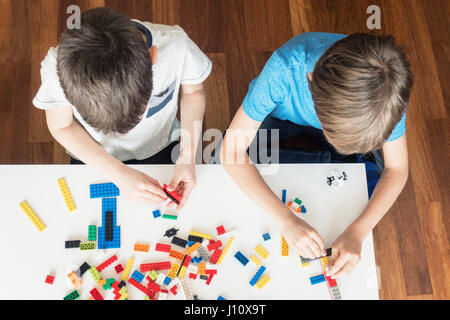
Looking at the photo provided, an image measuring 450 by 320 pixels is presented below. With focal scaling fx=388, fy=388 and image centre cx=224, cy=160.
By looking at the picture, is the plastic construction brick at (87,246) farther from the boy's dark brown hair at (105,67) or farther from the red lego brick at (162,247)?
the boy's dark brown hair at (105,67)

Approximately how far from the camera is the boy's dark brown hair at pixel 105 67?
762mm

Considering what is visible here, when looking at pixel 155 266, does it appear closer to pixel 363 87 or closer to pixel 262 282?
pixel 262 282

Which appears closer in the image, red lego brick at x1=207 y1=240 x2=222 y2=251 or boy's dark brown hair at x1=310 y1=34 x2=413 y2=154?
boy's dark brown hair at x1=310 y1=34 x2=413 y2=154

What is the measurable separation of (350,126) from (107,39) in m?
0.53

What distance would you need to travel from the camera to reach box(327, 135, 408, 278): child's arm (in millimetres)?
983

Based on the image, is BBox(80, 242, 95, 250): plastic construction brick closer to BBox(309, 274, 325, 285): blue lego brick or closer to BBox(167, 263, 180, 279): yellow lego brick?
BBox(167, 263, 180, 279): yellow lego brick

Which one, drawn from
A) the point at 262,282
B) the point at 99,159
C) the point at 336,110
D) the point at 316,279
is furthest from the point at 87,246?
the point at 336,110

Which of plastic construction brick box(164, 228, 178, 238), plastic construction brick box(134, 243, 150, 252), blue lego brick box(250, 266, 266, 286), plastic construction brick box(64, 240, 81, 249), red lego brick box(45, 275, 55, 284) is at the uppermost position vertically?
plastic construction brick box(164, 228, 178, 238)

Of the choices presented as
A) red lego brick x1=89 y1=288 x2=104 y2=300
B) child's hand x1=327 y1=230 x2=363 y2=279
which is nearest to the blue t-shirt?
child's hand x1=327 y1=230 x2=363 y2=279

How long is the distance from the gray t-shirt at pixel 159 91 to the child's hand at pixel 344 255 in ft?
2.01
